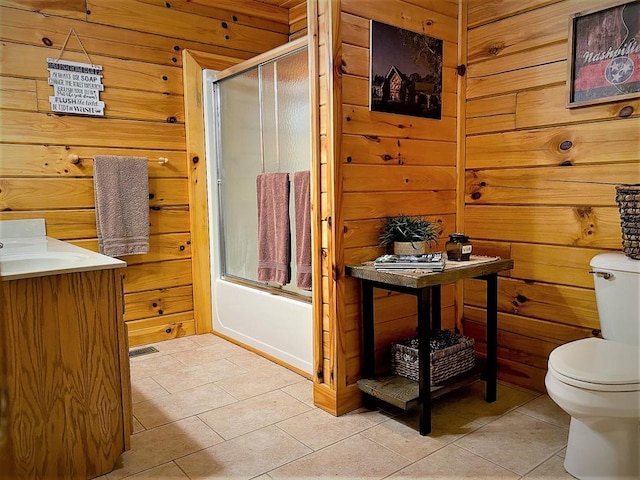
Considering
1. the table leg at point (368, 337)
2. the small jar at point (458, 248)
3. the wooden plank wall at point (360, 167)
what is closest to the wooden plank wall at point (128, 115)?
the wooden plank wall at point (360, 167)

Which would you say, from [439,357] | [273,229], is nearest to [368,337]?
[439,357]

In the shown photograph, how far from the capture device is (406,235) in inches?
87.6

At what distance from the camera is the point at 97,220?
2.91 m

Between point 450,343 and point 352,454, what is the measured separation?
0.70 meters

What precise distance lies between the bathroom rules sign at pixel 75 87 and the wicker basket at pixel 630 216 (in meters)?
2.75

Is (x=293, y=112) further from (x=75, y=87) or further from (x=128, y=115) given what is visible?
(x=75, y=87)

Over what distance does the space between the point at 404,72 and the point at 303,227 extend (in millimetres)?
896

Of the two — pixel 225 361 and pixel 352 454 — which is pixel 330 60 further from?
pixel 225 361

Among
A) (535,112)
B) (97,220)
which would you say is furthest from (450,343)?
(97,220)

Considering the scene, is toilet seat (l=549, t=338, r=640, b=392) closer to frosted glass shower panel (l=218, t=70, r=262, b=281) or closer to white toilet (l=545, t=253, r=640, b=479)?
white toilet (l=545, t=253, r=640, b=479)

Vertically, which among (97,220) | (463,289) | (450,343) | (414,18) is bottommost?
(450,343)

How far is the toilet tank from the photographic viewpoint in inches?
70.9

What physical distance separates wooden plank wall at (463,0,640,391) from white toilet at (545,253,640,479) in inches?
10.7

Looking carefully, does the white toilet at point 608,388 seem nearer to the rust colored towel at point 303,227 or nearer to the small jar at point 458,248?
the small jar at point 458,248
